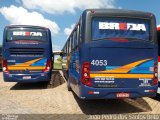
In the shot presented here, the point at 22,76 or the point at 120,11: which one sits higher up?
the point at 120,11

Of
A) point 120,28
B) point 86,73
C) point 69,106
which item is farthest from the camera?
point 69,106

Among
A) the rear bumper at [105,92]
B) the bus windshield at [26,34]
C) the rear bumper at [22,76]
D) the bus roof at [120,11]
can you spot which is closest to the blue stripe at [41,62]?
the rear bumper at [22,76]

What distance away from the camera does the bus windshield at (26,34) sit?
51.4 feet

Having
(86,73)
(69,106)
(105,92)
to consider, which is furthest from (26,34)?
(105,92)

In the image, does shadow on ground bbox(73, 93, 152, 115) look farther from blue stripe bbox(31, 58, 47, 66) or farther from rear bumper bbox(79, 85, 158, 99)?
blue stripe bbox(31, 58, 47, 66)

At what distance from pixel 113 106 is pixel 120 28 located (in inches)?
118

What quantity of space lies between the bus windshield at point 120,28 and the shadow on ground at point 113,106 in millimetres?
2386

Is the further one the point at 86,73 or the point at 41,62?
the point at 41,62

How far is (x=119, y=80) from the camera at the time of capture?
30.2 feet

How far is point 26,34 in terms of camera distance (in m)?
15.9

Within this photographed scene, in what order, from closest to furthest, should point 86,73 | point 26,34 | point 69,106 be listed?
point 86,73
point 69,106
point 26,34

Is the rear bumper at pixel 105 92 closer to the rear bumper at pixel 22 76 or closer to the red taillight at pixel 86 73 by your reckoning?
the red taillight at pixel 86 73

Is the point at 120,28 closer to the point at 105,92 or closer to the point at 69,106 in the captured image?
the point at 105,92

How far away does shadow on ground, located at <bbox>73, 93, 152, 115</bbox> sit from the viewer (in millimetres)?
9867
